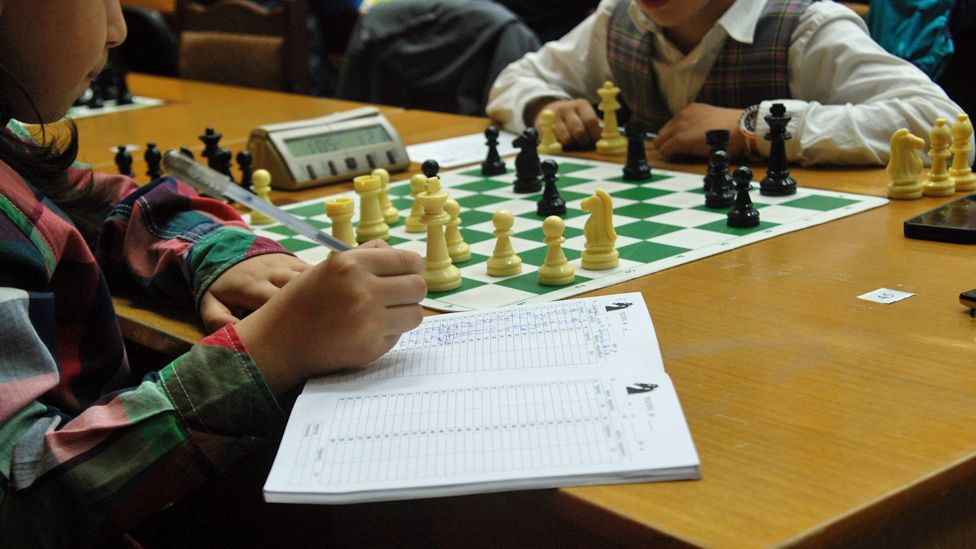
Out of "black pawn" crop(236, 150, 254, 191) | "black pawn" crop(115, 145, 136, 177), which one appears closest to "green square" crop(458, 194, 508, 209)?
"black pawn" crop(236, 150, 254, 191)

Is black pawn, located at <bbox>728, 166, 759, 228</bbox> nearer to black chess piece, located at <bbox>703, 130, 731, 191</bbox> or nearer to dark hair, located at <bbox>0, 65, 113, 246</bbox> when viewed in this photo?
black chess piece, located at <bbox>703, 130, 731, 191</bbox>

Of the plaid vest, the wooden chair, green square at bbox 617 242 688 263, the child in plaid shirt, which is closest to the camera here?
the child in plaid shirt

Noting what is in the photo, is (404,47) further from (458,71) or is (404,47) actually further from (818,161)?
(818,161)

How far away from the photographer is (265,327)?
34.8 inches

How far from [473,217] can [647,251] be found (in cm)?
30

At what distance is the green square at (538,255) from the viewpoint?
1.16m

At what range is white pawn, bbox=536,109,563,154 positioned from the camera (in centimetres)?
180

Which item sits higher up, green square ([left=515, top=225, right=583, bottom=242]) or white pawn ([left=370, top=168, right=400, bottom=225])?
white pawn ([left=370, top=168, right=400, bottom=225])

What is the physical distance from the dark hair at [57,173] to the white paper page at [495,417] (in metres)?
0.43

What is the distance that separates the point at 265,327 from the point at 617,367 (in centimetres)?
30

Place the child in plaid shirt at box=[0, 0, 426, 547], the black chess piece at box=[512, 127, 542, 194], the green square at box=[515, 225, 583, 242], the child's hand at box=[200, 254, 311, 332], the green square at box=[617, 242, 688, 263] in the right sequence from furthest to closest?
the black chess piece at box=[512, 127, 542, 194]
the green square at box=[515, 225, 583, 242]
the green square at box=[617, 242, 688, 263]
the child's hand at box=[200, 254, 311, 332]
the child in plaid shirt at box=[0, 0, 426, 547]

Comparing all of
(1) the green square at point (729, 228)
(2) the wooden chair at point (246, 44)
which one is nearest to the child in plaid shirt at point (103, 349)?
(1) the green square at point (729, 228)

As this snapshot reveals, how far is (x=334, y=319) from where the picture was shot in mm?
863

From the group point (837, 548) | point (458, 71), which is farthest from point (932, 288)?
point (458, 71)
